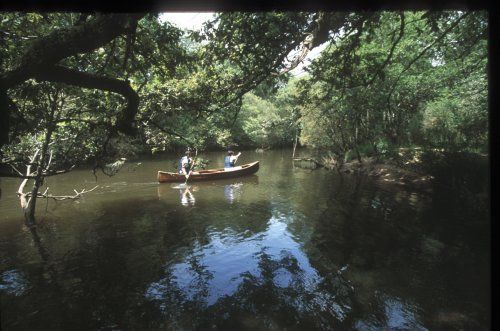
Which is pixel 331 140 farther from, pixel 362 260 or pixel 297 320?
pixel 297 320

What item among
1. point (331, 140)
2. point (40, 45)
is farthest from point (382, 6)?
point (331, 140)

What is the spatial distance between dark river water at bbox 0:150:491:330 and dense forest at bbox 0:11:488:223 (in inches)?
97.1

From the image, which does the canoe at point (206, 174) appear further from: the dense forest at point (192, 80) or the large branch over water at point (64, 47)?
the large branch over water at point (64, 47)

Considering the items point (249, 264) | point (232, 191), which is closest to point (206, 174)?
point (232, 191)

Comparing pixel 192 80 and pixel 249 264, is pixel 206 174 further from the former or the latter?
pixel 192 80

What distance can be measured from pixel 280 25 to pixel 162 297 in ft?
19.2

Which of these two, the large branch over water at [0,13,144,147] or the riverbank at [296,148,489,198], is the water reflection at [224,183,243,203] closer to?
the riverbank at [296,148,489,198]

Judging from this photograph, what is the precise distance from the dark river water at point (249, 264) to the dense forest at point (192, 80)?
2.47 meters

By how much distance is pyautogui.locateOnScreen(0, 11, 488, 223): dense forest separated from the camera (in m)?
4.68

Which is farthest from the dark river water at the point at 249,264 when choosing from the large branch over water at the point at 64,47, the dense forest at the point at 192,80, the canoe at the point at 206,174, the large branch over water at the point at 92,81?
the large branch over water at the point at 64,47

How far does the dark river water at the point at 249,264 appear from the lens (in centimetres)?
684

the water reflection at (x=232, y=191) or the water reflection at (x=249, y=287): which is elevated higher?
the water reflection at (x=232, y=191)

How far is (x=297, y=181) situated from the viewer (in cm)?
2119

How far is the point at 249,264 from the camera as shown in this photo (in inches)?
367
